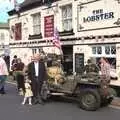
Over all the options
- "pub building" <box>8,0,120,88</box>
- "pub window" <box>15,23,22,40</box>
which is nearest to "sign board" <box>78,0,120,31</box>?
"pub building" <box>8,0,120,88</box>

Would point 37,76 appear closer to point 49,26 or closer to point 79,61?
point 79,61

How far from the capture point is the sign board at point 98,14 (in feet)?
61.6

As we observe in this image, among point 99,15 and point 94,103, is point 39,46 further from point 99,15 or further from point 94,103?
point 94,103

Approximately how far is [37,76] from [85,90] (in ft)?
6.77

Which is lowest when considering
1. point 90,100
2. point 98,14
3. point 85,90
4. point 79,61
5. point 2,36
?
point 90,100

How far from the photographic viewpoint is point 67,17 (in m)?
23.0

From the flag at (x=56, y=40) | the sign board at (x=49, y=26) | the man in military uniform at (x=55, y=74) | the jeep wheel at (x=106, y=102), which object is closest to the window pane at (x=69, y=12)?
the flag at (x=56, y=40)

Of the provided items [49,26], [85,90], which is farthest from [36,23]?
[85,90]

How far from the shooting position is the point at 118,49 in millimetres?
18422

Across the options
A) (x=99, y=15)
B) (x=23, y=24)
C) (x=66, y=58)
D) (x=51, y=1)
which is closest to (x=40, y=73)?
(x=99, y=15)

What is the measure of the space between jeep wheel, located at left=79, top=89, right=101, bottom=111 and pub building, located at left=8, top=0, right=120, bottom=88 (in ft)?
14.4

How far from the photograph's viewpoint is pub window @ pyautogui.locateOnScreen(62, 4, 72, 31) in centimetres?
2278

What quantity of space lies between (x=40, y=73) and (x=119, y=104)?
116 inches

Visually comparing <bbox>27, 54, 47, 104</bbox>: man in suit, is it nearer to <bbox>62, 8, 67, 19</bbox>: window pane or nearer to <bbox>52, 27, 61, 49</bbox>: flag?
<bbox>52, 27, 61, 49</bbox>: flag
